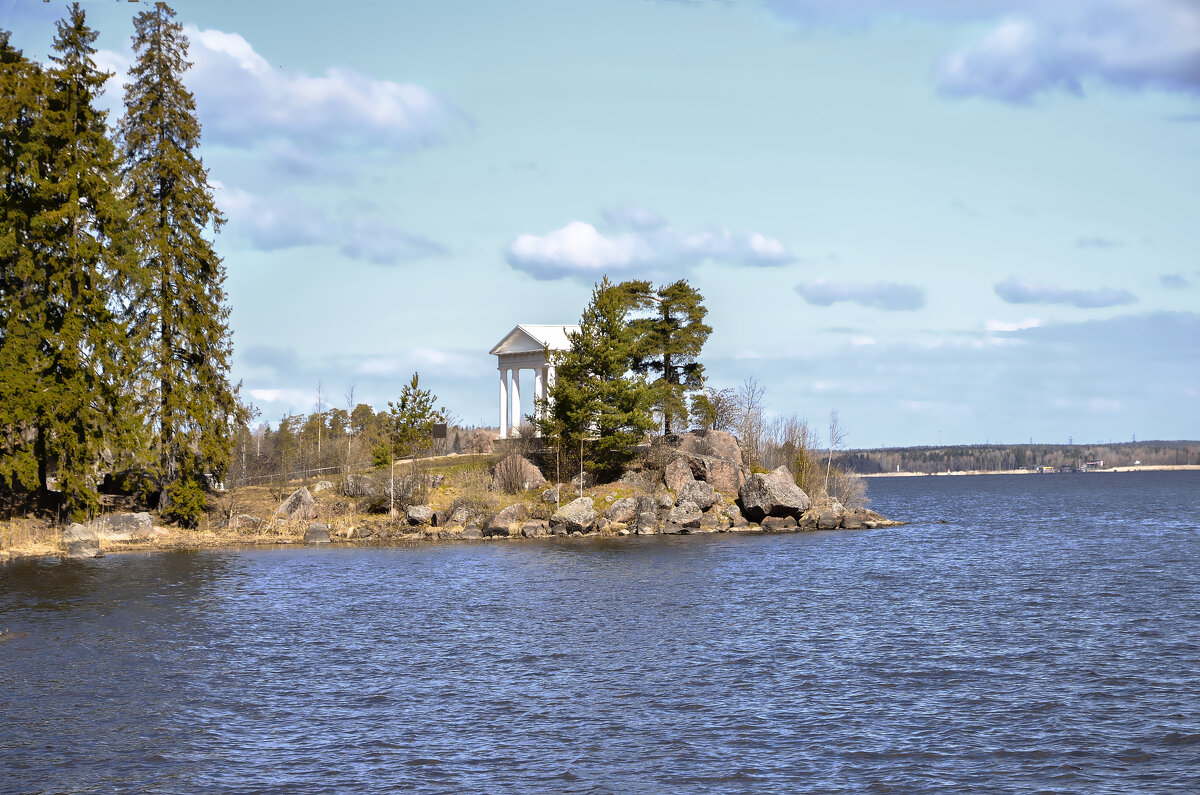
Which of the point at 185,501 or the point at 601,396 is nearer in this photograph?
the point at 185,501

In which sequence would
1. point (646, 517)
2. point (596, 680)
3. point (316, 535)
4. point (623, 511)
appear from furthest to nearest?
point (623, 511) < point (646, 517) < point (316, 535) < point (596, 680)

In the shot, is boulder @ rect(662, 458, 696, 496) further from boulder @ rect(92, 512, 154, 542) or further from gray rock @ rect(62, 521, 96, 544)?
gray rock @ rect(62, 521, 96, 544)

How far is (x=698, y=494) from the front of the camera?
6162cm

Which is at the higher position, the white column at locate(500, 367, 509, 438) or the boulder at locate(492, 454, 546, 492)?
the white column at locate(500, 367, 509, 438)

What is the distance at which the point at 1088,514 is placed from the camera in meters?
87.4

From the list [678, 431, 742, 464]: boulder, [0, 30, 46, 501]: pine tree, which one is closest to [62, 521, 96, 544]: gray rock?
[0, 30, 46, 501]: pine tree

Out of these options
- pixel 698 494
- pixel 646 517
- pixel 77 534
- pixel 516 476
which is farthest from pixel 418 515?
pixel 77 534

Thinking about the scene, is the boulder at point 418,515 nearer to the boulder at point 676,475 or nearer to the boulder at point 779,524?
the boulder at point 676,475

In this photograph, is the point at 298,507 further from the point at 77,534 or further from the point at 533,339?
the point at 533,339

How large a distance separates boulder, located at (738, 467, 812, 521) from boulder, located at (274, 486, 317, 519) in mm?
25048

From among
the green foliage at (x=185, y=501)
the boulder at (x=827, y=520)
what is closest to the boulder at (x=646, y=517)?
the boulder at (x=827, y=520)

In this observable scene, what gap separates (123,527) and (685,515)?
97.2ft

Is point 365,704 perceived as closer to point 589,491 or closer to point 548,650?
point 548,650

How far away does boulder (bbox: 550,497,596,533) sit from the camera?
57.1 metres
